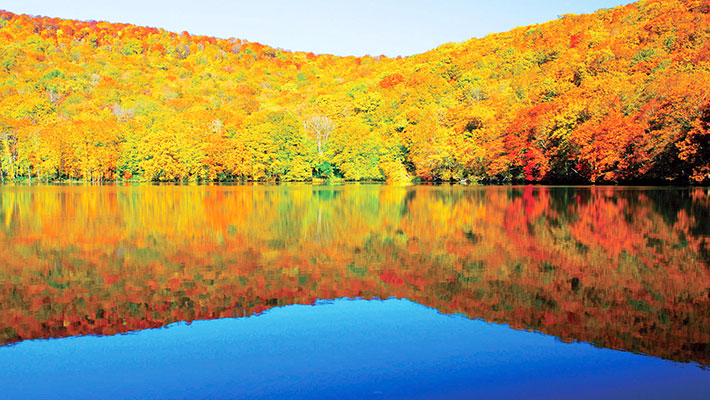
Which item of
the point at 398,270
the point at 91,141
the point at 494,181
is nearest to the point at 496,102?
the point at 494,181

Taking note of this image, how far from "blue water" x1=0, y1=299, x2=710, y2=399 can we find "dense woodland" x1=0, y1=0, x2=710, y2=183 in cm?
3952

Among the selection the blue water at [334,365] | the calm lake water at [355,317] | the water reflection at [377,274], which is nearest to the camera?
the blue water at [334,365]

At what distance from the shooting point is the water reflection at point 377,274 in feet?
19.3

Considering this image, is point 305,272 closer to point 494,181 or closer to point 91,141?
point 494,181

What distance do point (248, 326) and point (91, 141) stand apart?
7989cm

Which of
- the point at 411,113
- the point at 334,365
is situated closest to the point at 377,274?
the point at 334,365

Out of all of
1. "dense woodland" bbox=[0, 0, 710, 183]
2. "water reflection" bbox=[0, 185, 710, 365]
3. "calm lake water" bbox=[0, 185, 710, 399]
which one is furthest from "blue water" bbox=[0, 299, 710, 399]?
"dense woodland" bbox=[0, 0, 710, 183]

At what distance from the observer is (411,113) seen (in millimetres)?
78812

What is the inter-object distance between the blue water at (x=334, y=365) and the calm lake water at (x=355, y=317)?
0.02 metres

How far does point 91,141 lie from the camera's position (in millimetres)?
77375

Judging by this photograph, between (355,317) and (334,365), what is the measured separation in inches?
60.3

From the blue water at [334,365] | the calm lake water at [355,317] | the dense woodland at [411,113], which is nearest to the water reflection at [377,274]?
the calm lake water at [355,317]

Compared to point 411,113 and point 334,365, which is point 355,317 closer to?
point 334,365

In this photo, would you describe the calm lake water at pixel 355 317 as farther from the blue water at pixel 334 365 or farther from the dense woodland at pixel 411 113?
the dense woodland at pixel 411 113
